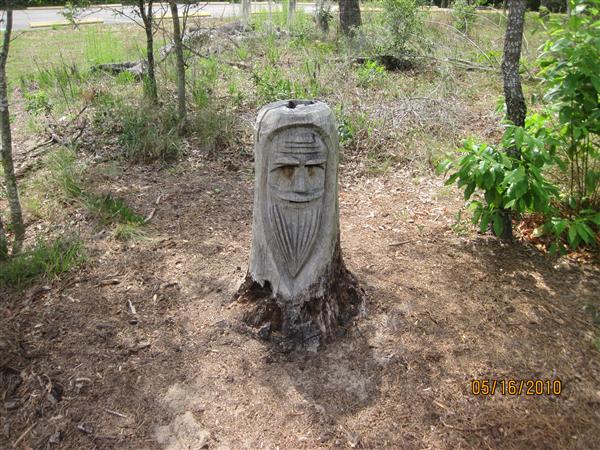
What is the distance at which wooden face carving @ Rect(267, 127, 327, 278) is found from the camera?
2785 mm

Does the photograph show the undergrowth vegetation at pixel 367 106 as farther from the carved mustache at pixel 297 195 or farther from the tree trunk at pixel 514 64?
the carved mustache at pixel 297 195

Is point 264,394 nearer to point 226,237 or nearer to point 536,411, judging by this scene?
point 536,411

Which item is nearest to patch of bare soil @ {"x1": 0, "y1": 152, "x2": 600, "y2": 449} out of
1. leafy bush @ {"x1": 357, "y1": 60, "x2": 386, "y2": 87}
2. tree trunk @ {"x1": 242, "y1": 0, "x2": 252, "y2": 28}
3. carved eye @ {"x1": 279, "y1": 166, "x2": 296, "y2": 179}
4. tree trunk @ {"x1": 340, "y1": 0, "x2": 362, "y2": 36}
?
carved eye @ {"x1": 279, "y1": 166, "x2": 296, "y2": 179}

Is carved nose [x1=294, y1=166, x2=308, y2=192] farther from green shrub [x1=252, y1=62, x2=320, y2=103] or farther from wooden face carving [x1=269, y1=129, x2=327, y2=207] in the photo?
green shrub [x1=252, y1=62, x2=320, y2=103]

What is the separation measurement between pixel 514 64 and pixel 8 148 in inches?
154

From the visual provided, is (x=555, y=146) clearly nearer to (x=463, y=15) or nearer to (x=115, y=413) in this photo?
(x=115, y=413)

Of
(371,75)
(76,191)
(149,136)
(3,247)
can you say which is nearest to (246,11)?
(371,75)

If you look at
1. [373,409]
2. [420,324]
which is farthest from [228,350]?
[420,324]

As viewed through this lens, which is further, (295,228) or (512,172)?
(512,172)

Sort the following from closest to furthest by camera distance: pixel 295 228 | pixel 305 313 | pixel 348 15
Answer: pixel 295 228 → pixel 305 313 → pixel 348 15

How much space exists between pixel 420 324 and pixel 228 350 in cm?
125

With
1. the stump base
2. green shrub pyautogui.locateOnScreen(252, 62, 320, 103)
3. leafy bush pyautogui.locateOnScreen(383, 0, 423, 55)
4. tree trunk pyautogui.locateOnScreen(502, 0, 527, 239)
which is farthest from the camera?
leafy bush pyautogui.locateOnScreen(383, 0, 423, 55)

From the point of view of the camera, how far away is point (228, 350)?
10.1 feet

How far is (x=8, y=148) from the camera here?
12.4ft
